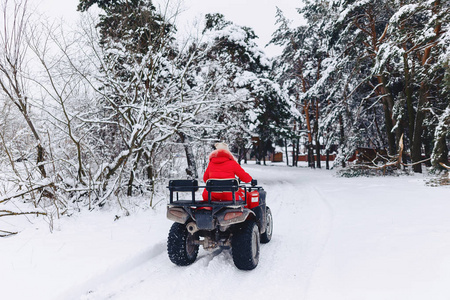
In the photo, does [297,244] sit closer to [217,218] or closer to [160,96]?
[217,218]

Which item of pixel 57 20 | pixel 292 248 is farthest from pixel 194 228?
pixel 57 20

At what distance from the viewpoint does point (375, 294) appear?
10.3ft

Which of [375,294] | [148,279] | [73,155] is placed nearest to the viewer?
[375,294]

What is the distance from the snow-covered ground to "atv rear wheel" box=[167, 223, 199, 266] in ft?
0.39

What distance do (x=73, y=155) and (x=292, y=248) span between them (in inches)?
244

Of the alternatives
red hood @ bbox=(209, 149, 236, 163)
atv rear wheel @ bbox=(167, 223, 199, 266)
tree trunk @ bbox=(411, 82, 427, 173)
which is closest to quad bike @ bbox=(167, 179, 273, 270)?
atv rear wheel @ bbox=(167, 223, 199, 266)

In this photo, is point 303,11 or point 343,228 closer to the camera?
point 343,228

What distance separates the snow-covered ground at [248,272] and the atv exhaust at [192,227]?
52 centimetres

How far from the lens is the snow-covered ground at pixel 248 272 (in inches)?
131

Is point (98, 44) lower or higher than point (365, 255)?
higher

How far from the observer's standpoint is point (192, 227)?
4.20 m

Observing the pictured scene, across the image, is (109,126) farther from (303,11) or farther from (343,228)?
(303,11)

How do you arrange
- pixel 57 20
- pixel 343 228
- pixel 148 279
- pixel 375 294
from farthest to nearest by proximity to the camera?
pixel 57 20
pixel 343 228
pixel 148 279
pixel 375 294

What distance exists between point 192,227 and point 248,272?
0.94 m
